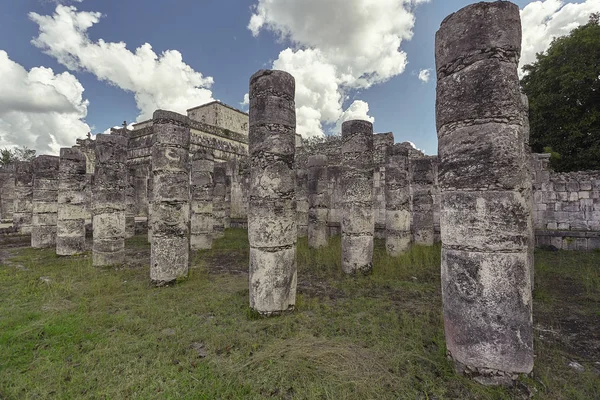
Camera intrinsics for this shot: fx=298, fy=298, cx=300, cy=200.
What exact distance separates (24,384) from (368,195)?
24.8ft

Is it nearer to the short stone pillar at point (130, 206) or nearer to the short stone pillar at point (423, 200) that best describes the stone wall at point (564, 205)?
the short stone pillar at point (423, 200)

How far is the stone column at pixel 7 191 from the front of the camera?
20516 millimetres

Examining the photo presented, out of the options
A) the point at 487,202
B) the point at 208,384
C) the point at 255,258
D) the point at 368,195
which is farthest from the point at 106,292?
the point at 487,202

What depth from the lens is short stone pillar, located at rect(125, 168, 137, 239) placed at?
606 inches

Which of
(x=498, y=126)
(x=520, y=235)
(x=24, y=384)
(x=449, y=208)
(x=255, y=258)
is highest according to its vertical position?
(x=498, y=126)

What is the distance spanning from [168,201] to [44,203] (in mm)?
9815

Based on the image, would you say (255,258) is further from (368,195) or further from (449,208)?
(368,195)

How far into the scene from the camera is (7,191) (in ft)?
69.5

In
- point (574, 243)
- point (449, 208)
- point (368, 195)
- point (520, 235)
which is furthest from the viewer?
point (574, 243)

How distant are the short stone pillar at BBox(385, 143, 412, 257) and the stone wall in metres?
5.19

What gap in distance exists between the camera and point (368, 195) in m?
8.51

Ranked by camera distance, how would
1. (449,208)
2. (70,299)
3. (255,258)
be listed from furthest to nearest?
(70,299) < (255,258) < (449,208)

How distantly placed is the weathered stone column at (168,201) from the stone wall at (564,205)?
41.6ft

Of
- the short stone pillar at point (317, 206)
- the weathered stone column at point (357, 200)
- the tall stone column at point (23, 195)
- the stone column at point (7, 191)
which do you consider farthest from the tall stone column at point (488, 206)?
the stone column at point (7, 191)
